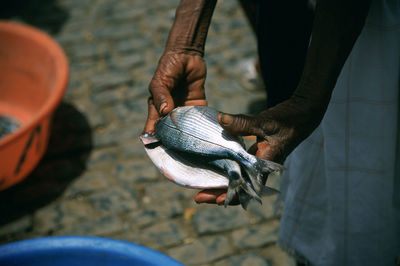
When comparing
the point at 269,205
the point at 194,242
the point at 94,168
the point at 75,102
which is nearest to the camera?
the point at 194,242

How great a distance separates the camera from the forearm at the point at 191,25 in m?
1.93

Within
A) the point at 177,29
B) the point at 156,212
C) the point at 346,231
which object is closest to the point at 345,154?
the point at 346,231

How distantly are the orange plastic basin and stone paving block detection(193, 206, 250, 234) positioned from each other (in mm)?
1368

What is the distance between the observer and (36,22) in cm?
515

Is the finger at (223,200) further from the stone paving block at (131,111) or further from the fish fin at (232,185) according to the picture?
the stone paving block at (131,111)

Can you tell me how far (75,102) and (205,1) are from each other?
251 cm

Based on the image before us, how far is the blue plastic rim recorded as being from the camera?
1837 mm

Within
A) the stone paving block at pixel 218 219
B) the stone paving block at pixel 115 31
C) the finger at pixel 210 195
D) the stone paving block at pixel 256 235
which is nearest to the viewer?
the finger at pixel 210 195

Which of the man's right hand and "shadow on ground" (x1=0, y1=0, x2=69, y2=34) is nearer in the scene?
the man's right hand

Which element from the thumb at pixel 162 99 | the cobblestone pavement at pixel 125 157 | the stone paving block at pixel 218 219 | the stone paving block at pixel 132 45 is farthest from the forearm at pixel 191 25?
the stone paving block at pixel 132 45

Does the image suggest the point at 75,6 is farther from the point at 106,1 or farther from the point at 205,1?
the point at 205,1

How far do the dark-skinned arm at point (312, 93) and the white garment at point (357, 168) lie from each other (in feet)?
0.84

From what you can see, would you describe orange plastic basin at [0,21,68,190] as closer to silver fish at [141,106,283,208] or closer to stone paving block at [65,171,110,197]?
stone paving block at [65,171,110,197]

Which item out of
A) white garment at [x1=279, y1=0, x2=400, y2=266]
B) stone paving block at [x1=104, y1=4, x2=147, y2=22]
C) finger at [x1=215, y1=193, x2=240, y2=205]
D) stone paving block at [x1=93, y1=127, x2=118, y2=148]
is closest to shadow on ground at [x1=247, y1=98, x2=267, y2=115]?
stone paving block at [x1=93, y1=127, x2=118, y2=148]
